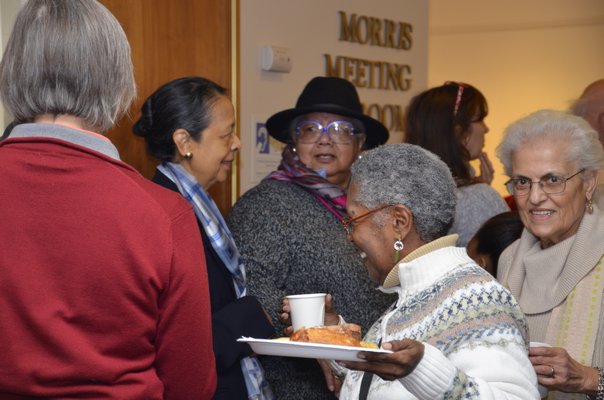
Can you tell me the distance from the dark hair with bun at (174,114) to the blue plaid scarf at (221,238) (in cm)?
8

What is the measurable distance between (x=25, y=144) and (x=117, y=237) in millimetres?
261

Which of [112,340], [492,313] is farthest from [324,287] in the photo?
[112,340]

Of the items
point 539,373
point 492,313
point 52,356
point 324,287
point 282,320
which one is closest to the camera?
point 52,356

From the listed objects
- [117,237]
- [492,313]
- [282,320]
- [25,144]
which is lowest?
[282,320]

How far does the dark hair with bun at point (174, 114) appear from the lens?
2.88 m

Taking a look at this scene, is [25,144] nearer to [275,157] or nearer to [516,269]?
[516,269]

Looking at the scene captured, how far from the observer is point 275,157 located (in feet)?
14.3

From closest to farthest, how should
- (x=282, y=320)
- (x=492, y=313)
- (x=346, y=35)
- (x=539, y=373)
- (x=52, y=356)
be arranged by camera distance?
(x=52, y=356)
(x=492, y=313)
(x=539, y=373)
(x=282, y=320)
(x=346, y=35)

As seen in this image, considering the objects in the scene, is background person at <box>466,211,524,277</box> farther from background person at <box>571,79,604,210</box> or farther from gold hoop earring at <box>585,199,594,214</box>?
background person at <box>571,79,604,210</box>

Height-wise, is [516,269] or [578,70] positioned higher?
[578,70]

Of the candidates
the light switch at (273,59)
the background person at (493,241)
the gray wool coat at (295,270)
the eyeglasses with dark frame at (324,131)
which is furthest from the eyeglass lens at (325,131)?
the light switch at (273,59)

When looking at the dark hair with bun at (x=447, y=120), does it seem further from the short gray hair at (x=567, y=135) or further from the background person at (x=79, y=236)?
the background person at (x=79, y=236)

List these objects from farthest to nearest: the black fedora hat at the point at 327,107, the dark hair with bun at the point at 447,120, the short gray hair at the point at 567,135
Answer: the dark hair with bun at the point at 447,120, the black fedora hat at the point at 327,107, the short gray hair at the point at 567,135

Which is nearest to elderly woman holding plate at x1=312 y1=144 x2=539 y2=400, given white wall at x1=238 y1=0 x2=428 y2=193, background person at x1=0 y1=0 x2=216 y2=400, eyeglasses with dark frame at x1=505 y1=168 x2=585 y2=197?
background person at x1=0 y1=0 x2=216 y2=400
